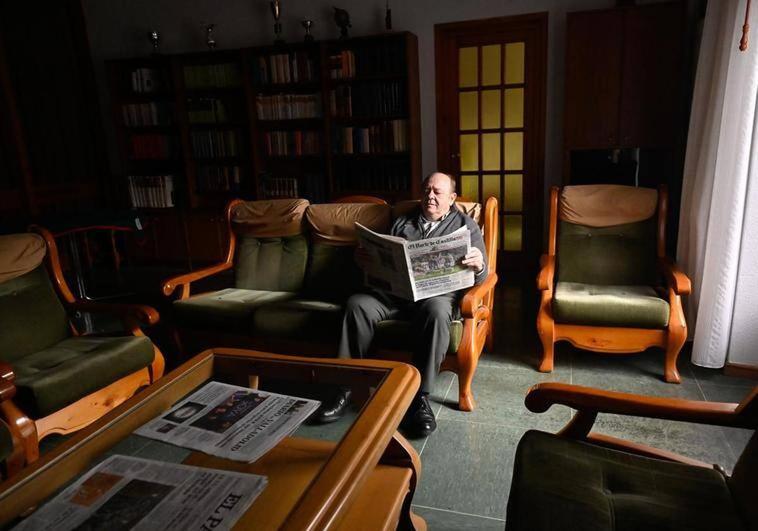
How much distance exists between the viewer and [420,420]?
206 cm

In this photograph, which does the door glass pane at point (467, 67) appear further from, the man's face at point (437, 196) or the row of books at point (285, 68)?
the man's face at point (437, 196)

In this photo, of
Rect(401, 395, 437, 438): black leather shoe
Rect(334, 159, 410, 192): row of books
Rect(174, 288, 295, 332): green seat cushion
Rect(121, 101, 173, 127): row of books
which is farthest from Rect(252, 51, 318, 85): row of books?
Rect(401, 395, 437, 438): black leather shoe

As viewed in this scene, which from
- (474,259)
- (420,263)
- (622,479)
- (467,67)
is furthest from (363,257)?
(467,67)

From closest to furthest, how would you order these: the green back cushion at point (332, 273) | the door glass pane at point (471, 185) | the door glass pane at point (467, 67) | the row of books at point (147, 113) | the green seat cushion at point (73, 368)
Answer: the green seat cushion at point (73, 368) → the green back cushion at point (332, 273) → the door glass pane at point (467, 67) → the door glass pane at point (471, 185) → the row of books at point (147, 113)

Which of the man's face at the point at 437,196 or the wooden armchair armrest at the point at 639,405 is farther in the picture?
the man's face at the point at 437,196

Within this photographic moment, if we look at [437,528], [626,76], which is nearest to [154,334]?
[437,528]

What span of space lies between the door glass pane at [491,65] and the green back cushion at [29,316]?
348 cm

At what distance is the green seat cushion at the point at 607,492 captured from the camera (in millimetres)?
1016

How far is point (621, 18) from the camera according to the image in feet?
11.7

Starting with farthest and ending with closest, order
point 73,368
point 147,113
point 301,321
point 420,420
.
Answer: point 147,113 < point 301,321 < point 420,420 < point 73,368

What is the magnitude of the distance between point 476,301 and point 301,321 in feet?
2.58

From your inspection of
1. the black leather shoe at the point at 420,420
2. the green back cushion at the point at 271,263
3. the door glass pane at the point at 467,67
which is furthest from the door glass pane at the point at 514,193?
the black leather shoe at the point at 420,420

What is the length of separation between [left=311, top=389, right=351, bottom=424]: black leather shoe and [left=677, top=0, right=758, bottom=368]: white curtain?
170 cm

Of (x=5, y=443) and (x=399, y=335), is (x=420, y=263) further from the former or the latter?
(x=5, y=443)
